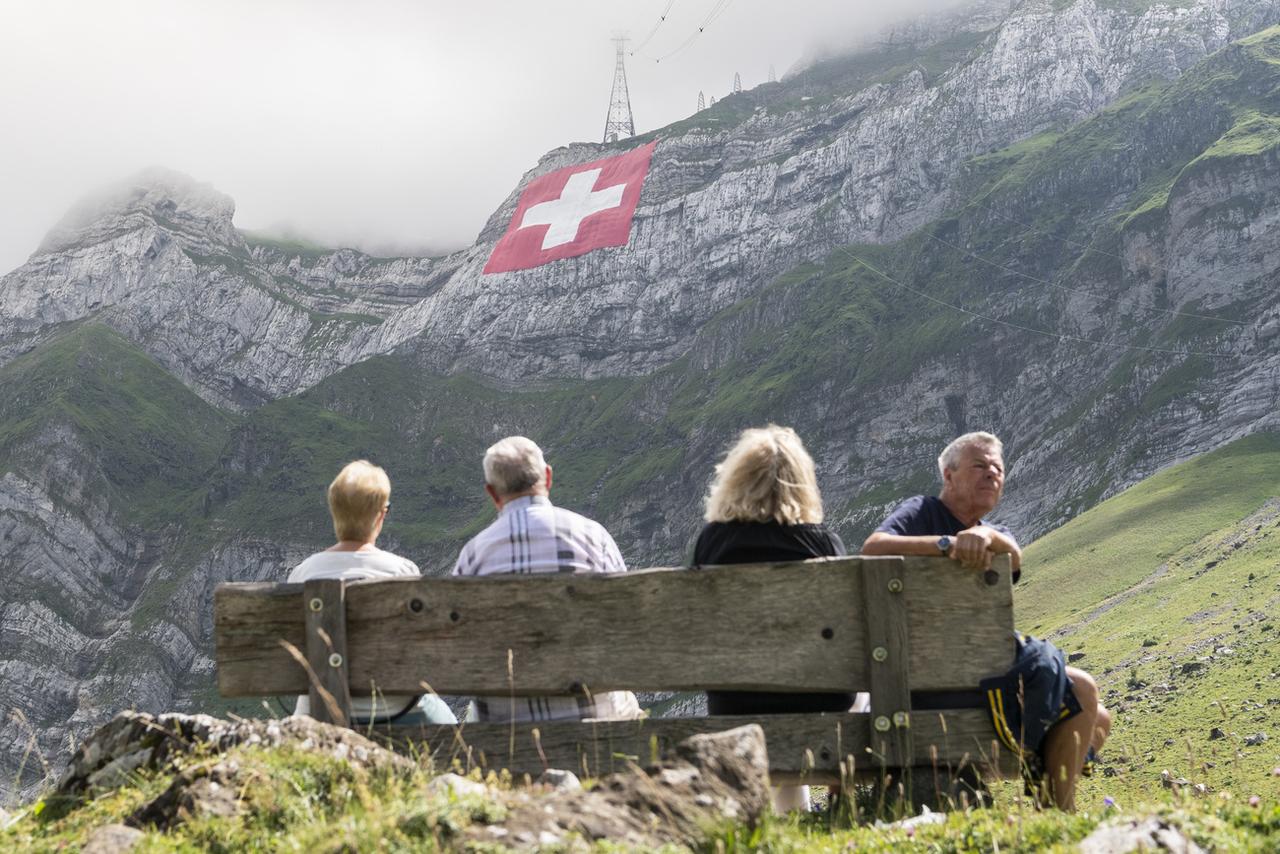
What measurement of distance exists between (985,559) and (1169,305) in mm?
203537

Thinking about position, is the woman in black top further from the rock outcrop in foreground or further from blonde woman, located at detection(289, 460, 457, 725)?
the rock outcrop in foreground

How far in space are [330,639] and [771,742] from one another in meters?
2.64

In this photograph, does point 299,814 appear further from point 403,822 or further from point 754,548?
point 754,548

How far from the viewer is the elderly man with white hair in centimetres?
809

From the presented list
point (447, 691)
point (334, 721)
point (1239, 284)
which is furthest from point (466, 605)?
point (1239, 284)

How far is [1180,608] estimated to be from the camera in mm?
88000

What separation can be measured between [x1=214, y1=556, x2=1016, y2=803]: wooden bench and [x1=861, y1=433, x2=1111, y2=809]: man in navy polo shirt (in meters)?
0.46

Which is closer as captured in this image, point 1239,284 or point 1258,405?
point 1258,405

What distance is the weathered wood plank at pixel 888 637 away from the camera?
6.81m

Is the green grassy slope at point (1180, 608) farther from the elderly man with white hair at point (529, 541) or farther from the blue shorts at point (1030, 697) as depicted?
the elderly man with white hair at point (529, 541)

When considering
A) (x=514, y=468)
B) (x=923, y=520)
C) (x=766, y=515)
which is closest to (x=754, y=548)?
(x=766, y=515)

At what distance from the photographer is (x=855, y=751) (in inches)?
276

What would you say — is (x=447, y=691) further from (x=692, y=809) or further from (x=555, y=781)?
(x=692, y=809)

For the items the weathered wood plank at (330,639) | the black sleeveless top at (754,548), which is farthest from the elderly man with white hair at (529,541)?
the weathered wood plank at (330,639)
